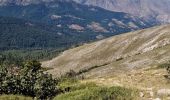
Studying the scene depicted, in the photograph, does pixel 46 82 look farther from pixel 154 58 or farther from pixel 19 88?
pixel 154 58

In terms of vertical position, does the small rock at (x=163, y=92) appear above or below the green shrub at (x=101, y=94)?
below

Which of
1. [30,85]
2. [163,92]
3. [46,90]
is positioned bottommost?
[30,85]

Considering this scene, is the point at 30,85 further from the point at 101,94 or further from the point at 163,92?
the point at 163,92

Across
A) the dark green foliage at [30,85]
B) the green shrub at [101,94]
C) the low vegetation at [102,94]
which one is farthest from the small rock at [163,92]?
the dark green foliage at [30,85]

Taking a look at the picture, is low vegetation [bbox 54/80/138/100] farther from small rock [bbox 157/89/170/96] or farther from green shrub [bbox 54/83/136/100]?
small rock [bbox 157/89/170/96]

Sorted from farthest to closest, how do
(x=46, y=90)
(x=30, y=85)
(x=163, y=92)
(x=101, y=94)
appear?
(x=30, y=85) < (x=46, y=90) < (x=163, y=92) < (x=101, y=94)

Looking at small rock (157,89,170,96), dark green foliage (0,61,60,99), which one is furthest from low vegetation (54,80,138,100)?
Result: dark green foliage (0,61,60,99)

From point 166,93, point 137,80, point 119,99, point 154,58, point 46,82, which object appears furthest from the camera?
point 154,58

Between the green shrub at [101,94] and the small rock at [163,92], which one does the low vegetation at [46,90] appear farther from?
the small rock at [163,92]

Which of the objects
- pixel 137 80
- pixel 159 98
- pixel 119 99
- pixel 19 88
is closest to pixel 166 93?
pixel 159 98

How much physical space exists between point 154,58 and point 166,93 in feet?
456

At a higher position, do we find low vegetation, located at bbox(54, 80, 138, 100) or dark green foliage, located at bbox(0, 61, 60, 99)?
low vegetation, located at bbox(54, 80, 138, 100)

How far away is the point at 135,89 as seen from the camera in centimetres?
5134

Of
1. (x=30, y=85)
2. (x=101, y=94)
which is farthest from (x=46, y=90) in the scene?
(x=101, y=94)
